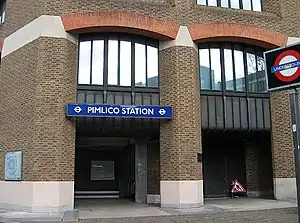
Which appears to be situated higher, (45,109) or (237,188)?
(45,109)

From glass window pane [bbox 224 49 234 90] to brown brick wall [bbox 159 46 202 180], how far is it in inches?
71.9

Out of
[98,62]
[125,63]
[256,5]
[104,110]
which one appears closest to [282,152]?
[256,5]

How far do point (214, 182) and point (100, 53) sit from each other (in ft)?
30.1

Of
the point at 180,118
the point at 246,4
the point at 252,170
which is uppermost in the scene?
the point at 246,4

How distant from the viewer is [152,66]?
16109 mm

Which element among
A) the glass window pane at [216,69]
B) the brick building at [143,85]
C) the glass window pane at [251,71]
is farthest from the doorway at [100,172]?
the glass window pane at [251,71]

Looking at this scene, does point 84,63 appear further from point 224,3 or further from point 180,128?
point 224,3

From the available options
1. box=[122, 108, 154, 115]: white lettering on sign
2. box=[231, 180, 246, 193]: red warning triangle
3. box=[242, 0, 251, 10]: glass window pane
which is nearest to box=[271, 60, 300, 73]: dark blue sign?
box=[122, 108, 154, 115]: white lettering on sign

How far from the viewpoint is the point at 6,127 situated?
627 inches

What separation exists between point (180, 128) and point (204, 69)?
10.8ft

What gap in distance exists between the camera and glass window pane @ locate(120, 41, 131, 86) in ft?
51.2

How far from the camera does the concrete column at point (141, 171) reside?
17531mm

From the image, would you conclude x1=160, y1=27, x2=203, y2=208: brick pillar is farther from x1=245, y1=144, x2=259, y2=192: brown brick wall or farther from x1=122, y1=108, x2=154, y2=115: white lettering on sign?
x1=245, y1=144, x2=259, y2=192: brown brick wall

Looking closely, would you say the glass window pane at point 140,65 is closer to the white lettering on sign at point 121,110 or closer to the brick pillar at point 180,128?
the brick pillar at point 180,128
